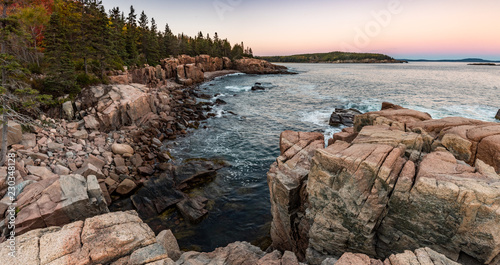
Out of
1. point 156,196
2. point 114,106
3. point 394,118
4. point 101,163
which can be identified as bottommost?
point 156,196

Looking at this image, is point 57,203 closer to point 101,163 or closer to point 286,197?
point 101,163

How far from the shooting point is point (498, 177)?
7098 millimetres

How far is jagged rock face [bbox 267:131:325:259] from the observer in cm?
1034

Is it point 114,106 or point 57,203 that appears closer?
point 57,203

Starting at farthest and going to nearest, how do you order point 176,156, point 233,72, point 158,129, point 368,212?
point 233,72
point 158,129
point 176,156
point 368,212

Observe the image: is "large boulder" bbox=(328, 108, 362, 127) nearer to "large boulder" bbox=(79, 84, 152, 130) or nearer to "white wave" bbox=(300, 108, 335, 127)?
"white wave" bbox=(300, 108, 335, 127)

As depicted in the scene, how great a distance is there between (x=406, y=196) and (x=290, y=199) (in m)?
4.61

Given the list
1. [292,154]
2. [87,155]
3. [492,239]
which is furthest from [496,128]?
[87,155]

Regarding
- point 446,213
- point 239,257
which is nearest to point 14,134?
point 239,257

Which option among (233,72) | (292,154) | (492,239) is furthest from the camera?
(233,72)

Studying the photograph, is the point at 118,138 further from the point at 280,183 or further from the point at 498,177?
the point at 498,177

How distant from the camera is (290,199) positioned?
10242 mm

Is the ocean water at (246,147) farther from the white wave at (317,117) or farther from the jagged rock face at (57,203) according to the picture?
the jagged rock face at (57,203)

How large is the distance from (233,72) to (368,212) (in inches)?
4853
